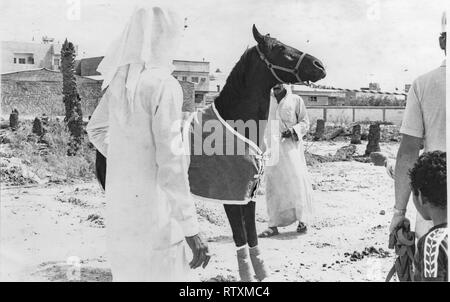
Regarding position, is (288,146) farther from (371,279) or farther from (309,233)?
(371,279)

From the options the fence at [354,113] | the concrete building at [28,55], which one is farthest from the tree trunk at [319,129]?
the concrete building at [28,55]

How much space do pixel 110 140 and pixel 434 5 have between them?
281 cm

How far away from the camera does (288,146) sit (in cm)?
561

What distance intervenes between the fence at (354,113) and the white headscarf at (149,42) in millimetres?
2067

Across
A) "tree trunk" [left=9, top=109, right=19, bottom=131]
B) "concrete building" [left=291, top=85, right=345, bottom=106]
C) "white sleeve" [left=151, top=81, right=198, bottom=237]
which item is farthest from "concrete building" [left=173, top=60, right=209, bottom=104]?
"tree trunk" [left=9, top=109, right=19, bottom=131]

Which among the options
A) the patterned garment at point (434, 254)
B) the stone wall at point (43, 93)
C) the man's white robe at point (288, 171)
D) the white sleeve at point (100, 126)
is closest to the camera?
the patterned garment at point (434, 254)

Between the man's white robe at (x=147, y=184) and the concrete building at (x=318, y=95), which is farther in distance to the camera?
the concrete building at (x=318, y=95)

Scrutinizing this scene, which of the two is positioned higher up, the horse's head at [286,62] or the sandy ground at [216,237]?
the horse's head at [286,62]

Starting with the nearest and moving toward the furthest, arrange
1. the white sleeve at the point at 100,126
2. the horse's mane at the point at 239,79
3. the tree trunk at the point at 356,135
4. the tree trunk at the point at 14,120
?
the white sleeve at the point at 100,126 < the horse's mane at the point at 239,79 < the tree trunk at the point at 14,120 < the tree trunk at the point at 356,135

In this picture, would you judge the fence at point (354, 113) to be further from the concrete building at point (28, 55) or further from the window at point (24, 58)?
the window at point (24, 58)

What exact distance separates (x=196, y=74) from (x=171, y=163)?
1447 millimetres

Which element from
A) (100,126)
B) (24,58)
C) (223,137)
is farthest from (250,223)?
(24,58)

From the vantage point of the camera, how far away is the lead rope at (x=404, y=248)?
3.96 metres
